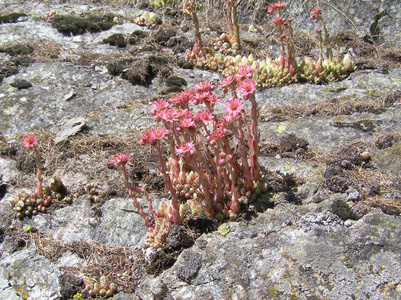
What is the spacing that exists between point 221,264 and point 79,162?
10.1ft

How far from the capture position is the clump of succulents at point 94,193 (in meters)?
4.23

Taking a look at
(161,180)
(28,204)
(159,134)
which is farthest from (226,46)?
(28,204)

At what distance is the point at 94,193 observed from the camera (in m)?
4.31

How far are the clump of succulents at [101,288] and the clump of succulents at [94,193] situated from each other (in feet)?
4.28

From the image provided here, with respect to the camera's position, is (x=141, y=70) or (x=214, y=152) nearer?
(x=214, y=152)

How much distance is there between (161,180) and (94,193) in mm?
930

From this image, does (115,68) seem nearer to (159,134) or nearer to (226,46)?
(226,46)

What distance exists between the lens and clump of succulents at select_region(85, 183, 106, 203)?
4.23 meters

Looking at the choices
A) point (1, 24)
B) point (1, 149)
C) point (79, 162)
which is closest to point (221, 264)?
point (79, 162)

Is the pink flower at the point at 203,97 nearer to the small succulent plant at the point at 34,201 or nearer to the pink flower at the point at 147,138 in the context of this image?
the pink flower at the point at 147,138

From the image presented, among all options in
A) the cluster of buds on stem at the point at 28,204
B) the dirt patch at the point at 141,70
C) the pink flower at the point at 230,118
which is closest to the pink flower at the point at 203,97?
the pink flower at the point at 230,118

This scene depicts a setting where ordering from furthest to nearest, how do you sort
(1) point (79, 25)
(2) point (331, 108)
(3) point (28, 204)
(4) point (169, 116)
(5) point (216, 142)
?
(1) point (79, 25)
(2) point (331, 108)
(3) point (28, 204)
(5) point (216, 142)
(4) point (169, 116)

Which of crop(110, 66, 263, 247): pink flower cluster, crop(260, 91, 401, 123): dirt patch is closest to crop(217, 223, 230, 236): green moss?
crop(110, 66, 263, 247): pink flower cluster

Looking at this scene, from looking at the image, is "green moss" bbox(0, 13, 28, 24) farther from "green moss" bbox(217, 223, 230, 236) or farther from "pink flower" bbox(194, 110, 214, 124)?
"green moss" bbox(217, 223, 230, 236)
